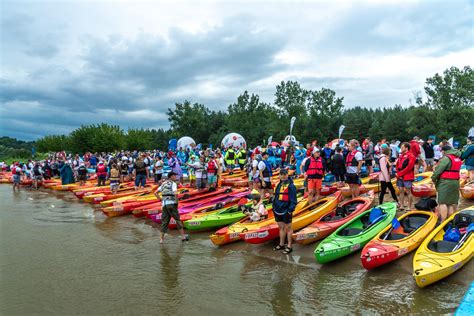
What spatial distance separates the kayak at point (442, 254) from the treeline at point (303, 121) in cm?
3025

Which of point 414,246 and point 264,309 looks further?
point 414,246

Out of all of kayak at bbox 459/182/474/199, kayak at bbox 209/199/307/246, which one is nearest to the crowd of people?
kayak at bbox 459/182/474/199

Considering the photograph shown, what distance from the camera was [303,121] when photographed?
4572 centimetres

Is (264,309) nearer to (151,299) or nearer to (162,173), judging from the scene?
(151,299)

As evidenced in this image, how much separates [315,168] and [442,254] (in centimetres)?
411

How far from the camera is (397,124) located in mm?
40156

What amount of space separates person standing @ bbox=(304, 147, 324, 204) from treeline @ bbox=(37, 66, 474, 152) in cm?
2913

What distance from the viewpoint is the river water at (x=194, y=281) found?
525 centimetres

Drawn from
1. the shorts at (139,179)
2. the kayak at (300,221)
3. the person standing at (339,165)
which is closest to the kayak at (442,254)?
the kayak at (300,221)

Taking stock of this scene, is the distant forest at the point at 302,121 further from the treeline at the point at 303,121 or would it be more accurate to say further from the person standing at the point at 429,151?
the person standing at the point at 429,151

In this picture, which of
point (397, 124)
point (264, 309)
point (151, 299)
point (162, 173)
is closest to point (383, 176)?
point (264, 309)

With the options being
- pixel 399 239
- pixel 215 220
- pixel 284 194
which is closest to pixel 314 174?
pixel 284 194

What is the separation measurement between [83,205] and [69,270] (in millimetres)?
8129

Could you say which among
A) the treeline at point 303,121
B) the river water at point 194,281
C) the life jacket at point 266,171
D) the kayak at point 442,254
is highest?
the treeline at point 303,121
